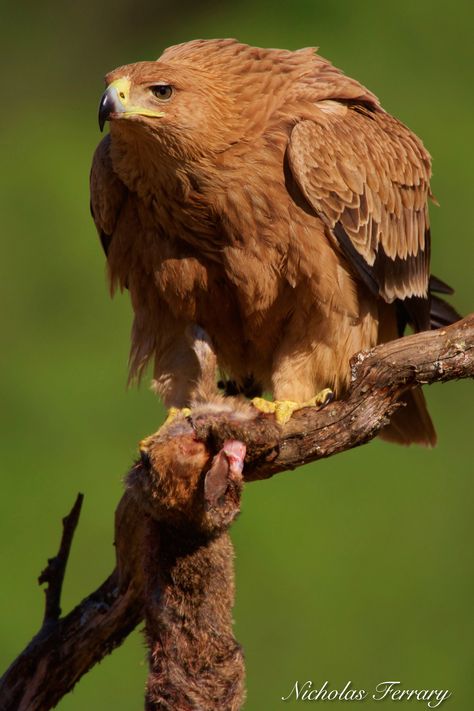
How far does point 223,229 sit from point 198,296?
31 centimetres

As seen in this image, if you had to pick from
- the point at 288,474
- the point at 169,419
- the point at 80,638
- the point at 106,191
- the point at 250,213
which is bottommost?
the point at 80,638

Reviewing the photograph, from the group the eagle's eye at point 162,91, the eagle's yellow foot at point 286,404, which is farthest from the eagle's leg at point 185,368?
the eagle's eye at point 162,91

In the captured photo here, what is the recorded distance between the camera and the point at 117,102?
500 cm

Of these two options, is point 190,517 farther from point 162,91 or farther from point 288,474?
point 288,474

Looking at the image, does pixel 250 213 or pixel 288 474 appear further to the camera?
pixel 288 474

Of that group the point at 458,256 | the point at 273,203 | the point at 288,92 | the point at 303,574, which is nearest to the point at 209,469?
the point at 273,203

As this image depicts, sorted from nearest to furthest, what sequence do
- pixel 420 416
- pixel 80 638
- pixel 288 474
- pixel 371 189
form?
pixel 80 638
pixel 371 189
pixel 420 416
pixel 288 474

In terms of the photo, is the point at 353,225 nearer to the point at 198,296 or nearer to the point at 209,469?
the point at 198,296

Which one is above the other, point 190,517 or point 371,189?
point 371,189

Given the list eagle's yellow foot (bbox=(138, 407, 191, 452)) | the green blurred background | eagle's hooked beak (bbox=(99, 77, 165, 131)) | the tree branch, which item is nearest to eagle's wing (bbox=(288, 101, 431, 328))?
eagle's hooked beak (bbox=(99, 77, 165, 131))

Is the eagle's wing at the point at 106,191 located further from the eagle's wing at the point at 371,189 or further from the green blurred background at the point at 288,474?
the green blurred background at the point at 288,474

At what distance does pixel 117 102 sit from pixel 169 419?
1.14 metres

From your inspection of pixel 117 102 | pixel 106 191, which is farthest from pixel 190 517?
pixel 106 191

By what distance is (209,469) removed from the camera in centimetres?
457
